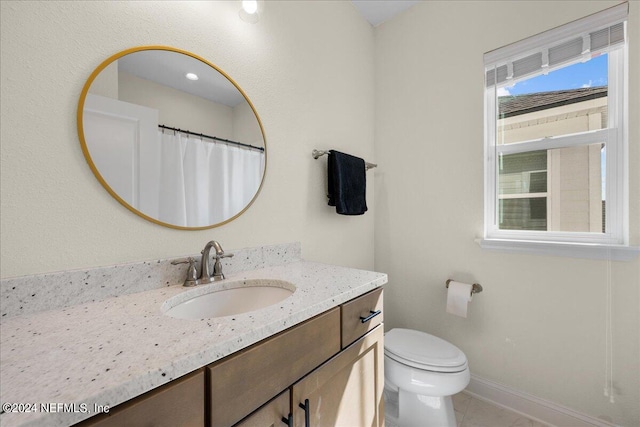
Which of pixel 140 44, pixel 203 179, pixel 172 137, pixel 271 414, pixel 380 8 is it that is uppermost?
pixel 380 8

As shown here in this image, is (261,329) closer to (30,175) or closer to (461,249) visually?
(30,175)

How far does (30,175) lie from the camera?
2.31 ft

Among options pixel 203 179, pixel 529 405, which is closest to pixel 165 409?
pixel 203 179

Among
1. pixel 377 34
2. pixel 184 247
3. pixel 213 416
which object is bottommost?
pixel 213 416

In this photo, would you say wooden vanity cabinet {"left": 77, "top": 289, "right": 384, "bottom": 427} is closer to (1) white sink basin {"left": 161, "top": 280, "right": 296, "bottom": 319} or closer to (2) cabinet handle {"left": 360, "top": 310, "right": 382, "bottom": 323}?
(2) cabinet handle {"left": 360, "top": 310, "right": 382, "bottom": 323}

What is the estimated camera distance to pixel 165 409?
45 centimetres

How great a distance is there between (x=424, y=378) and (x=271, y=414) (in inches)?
36.5

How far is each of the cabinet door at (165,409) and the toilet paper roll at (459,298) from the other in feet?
4.83

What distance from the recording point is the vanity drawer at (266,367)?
20.5 inches

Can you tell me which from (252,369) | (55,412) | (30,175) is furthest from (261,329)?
(30,175)

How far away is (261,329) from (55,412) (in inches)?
12.9

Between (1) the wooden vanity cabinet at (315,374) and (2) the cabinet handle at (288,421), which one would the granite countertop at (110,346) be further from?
(2) the cabinet handle at (288,421)

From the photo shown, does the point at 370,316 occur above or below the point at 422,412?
above

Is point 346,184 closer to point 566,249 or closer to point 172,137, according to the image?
point 172,137
